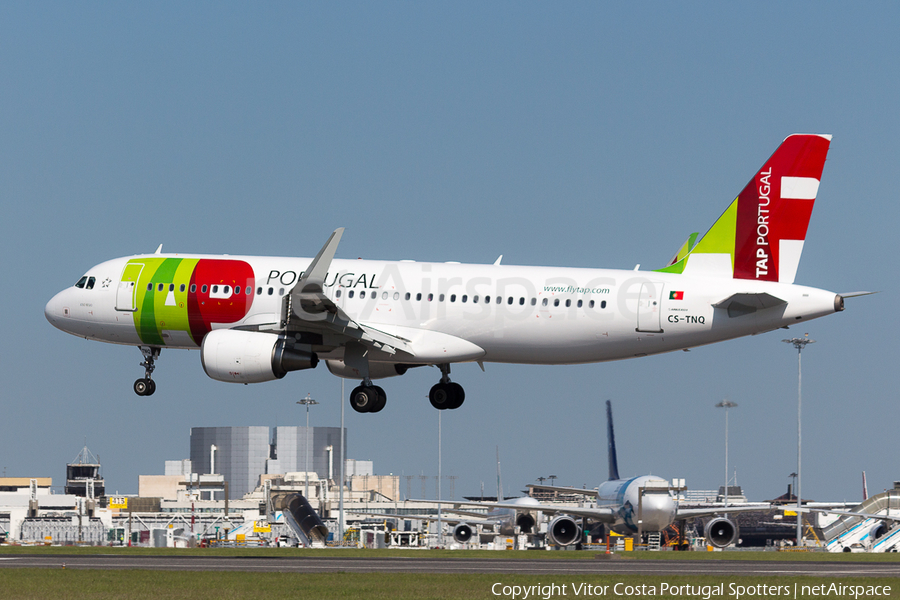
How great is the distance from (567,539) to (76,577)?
160 ft

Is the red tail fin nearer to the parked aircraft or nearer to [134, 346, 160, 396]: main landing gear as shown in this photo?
[134, 346, 160, 396]: main landing gear

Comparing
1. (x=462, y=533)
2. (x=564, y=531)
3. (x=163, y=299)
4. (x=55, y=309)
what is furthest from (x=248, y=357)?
(x=462, y=533)

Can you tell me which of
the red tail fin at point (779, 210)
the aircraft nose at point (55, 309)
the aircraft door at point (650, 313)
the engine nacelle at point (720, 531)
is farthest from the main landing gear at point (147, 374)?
the engine nacelle at point (720, 531)

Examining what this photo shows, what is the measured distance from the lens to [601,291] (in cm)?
4612

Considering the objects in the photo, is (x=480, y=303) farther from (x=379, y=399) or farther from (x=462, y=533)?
(x=462, y=533)

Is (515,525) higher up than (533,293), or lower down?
lower down

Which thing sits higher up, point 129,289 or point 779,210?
point 779,210

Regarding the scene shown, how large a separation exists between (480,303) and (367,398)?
5.92 meters

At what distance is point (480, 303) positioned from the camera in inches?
1849

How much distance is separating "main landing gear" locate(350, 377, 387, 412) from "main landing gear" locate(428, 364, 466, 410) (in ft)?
7.88

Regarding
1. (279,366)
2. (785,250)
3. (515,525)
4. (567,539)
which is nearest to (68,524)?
(515,525)

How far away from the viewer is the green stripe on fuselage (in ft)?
161

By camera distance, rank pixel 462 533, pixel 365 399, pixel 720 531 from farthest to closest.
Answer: pixel 462 533 → pixel 720 531 → pixel 365 399

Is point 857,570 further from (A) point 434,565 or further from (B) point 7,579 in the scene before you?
(B) point 7,579
